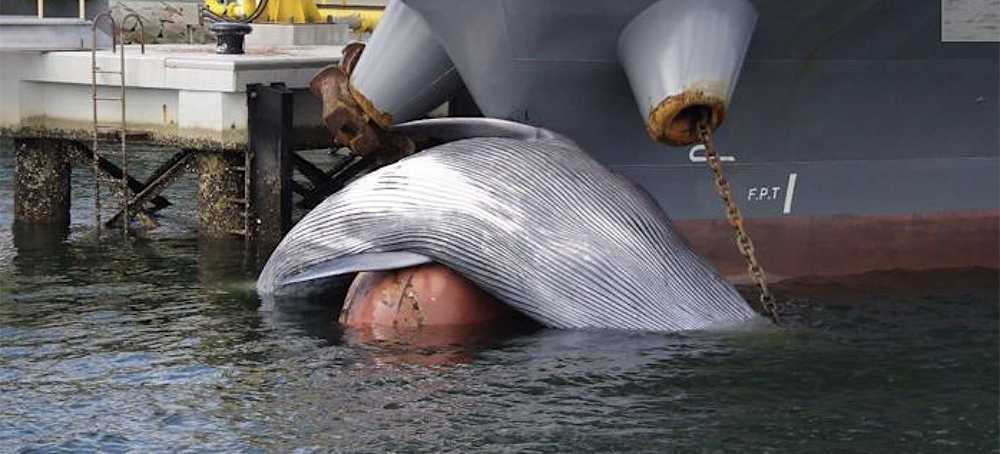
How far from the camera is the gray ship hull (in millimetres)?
15594

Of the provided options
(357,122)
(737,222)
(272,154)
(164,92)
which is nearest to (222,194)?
(272,154)

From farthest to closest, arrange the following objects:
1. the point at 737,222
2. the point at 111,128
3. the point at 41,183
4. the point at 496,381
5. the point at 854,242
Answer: the point at 41,183 → the point at 111,128 → the point at 854,242 → the point at 737,222 → the point at 496,381

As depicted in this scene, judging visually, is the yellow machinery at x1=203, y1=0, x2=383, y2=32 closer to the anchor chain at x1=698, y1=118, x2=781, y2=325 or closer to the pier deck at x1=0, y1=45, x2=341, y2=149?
the pier deck at x1=0, y1=45, x2=341, y2=149

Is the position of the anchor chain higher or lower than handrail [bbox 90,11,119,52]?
lower

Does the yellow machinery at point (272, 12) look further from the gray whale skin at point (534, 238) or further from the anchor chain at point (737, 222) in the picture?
the anchor chain at point (737, 222)

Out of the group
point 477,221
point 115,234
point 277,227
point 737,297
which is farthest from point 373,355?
point 115,234

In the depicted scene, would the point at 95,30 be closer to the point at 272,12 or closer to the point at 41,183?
the point at 41,183

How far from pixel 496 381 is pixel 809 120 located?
4.69 m

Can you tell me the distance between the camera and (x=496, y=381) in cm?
1296

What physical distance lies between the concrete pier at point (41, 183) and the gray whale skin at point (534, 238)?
21.1 feet

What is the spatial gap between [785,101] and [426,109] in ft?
11.6

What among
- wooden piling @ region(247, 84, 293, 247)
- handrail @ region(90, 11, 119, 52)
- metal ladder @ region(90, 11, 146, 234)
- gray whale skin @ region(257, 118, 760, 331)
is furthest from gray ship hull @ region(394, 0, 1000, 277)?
handrail @ region(90, 11, 119, 52)

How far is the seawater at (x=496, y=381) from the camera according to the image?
459 inches

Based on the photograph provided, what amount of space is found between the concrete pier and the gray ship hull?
6.38 meters
